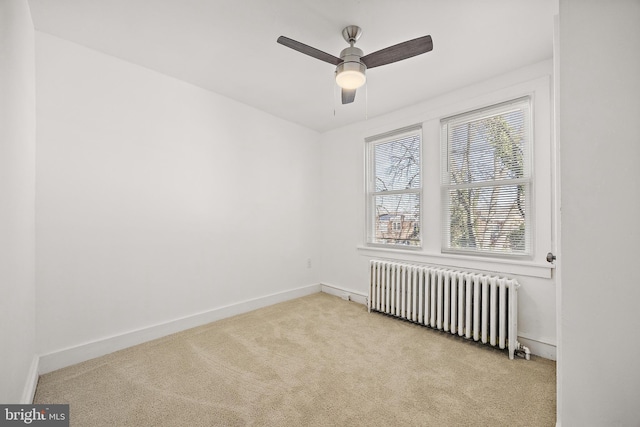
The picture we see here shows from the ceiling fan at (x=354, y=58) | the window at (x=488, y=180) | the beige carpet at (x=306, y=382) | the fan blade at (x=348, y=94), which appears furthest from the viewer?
the window at (x=488, y=180)

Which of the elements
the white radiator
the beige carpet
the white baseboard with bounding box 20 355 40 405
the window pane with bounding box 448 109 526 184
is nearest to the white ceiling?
the window pane with bounding box 448 109 526 184

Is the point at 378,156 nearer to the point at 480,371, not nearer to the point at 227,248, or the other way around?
the point at 227,248

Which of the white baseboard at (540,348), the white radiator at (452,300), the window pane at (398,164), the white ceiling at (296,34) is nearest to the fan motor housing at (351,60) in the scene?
the white ceiling at (296,34)

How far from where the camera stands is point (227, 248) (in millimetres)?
3207

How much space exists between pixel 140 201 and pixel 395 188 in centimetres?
292

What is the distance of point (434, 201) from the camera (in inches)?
122

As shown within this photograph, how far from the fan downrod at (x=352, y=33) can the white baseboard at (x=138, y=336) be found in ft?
9.86

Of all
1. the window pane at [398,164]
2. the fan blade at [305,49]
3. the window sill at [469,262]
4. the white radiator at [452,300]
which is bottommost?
the white radiator at [452,300]

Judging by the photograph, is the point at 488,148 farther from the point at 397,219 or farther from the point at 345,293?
the point at 345,293

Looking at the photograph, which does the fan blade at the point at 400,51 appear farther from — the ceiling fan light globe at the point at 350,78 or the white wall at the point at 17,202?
the white wall at the point at 17,202

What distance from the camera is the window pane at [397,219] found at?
335 centimetres

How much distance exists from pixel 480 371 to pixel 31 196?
3.60 metres

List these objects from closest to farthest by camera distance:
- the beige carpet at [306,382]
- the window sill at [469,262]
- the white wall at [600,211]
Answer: the white wall at [600,211] → the beige carpet at [306,382] → the window sill at [469,262]

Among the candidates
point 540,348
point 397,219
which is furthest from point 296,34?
point 540,348
